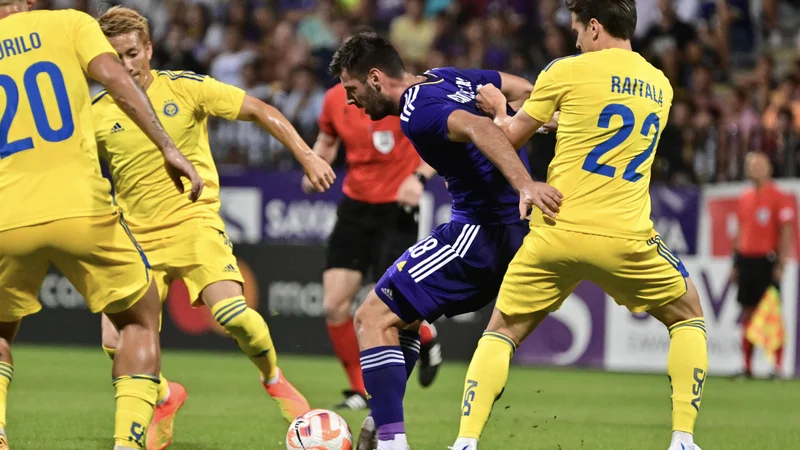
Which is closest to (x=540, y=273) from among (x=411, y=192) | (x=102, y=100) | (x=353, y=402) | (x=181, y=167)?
(x=181, y=167)

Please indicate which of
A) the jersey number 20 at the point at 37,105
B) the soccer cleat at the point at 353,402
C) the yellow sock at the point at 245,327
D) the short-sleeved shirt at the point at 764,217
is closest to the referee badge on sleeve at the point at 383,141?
the soccer cleat at the point at 353,402

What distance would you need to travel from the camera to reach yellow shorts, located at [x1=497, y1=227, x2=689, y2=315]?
5504 millimetres

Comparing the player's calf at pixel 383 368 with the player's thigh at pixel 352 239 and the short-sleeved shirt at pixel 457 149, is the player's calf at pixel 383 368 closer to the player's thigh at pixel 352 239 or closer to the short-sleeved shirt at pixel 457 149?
the short-sleeved shirt at pixel 457 149

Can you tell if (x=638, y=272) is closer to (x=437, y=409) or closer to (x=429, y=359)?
(x=437, y=409)

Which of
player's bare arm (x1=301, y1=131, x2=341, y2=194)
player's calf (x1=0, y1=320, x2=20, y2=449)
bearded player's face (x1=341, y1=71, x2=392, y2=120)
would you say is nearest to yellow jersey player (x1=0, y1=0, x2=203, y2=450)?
player's calf (x1=0, y1=320, x2=20, y2=449)

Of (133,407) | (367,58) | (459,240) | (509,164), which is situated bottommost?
(133,407)

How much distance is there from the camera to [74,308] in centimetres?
1524

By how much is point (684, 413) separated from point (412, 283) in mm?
1441

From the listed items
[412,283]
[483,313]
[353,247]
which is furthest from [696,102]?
[412,283]

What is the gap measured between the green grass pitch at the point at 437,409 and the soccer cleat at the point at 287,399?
0.21 meters

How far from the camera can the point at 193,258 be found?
7043mm

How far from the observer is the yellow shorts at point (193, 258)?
23.1 ft

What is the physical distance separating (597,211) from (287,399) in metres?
2.44

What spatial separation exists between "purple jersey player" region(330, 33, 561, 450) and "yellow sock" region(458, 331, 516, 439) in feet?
1.40
